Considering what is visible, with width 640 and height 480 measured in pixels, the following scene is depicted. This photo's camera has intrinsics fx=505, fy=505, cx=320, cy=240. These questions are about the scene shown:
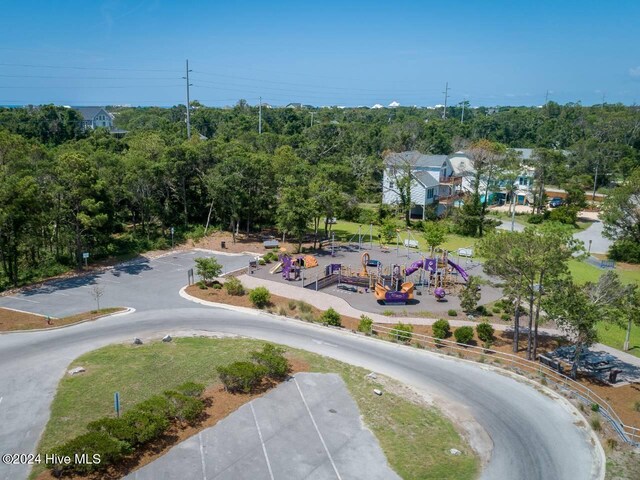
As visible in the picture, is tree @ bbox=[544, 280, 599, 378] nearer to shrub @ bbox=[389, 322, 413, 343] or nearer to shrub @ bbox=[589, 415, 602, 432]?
shrub @ bbox=[589, 415, 602, 432]

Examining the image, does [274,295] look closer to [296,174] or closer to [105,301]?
[105,301]

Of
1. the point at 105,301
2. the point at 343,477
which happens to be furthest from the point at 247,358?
the point at 105,301

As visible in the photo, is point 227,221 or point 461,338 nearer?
point 461,338

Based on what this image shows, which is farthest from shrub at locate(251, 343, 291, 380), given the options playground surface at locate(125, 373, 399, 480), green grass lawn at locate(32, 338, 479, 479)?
green grass lawn at locate(32, 338, 479, 479)

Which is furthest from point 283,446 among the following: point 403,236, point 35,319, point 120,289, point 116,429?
point 403,236

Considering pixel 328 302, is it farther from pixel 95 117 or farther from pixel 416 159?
pixel 95 117

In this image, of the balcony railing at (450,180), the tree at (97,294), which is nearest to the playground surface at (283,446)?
the tree at (97,294)
